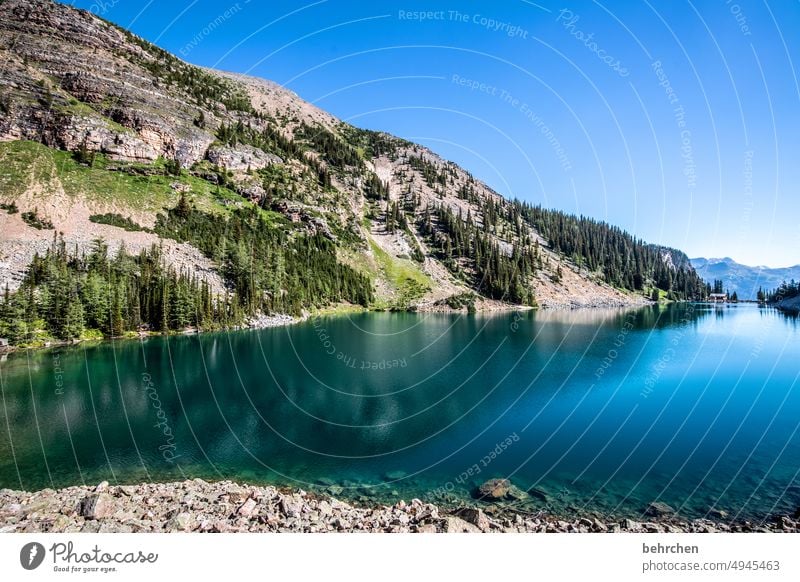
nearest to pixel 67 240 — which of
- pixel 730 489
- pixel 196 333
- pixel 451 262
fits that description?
pixel 196 333

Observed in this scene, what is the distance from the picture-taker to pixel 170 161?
95.5 m

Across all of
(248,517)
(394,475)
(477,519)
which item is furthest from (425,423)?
(248,517)

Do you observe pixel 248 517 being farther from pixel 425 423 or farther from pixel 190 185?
pixel 190 185

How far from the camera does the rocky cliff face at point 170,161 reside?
70.5 metres

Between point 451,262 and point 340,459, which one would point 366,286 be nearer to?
point 451,262

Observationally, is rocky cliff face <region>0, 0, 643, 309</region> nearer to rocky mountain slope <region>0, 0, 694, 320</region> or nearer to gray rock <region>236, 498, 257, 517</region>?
rocky mountain slope <region>0, 0, 694, 320</region>

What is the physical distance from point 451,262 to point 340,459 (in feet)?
359

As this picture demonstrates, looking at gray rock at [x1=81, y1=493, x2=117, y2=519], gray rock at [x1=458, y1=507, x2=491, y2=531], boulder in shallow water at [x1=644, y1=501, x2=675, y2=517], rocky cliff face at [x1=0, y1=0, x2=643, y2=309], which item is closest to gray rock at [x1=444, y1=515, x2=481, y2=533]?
gray rock at [x1=458, y1=507, x2=491, y2=531]

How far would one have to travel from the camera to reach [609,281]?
148250 mm

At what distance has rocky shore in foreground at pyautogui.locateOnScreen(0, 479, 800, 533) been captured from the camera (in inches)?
393

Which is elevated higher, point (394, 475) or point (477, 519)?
point (477, 519)

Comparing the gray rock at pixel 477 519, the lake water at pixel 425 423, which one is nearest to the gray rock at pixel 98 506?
the lake water at pixel 425 423

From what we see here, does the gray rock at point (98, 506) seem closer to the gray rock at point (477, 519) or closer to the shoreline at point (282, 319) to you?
the gray rock at point (477, 519)

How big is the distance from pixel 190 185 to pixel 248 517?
326ft
